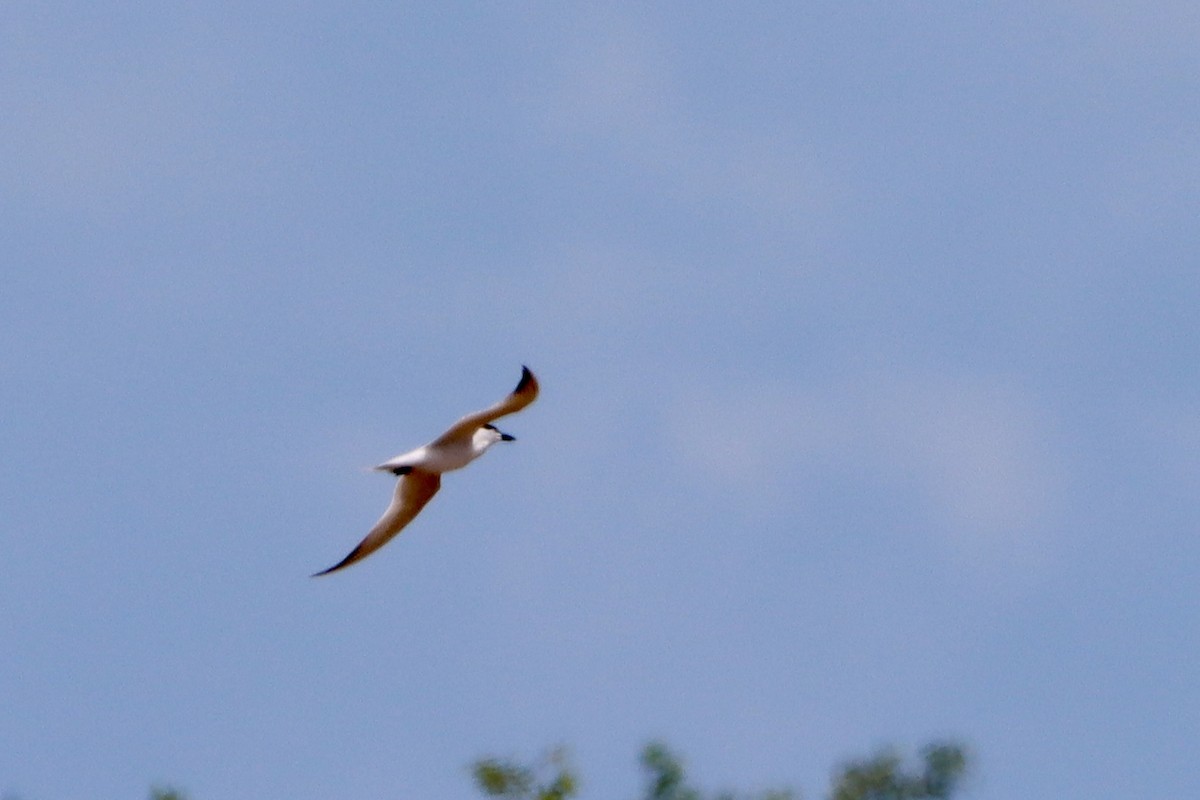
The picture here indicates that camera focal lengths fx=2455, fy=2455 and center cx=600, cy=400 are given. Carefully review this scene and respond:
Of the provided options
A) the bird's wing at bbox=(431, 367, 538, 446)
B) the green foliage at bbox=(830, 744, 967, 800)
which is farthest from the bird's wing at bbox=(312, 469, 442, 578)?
the green foliage at bbox=(830, 744, 967, 800)

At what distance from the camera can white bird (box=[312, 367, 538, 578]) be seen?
19.5 meters

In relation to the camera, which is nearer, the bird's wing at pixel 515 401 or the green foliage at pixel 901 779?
the bird's wing at pixel 515 401

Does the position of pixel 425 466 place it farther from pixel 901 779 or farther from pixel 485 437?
pixel 901 779

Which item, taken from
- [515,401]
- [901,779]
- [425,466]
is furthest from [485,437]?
[901,779]

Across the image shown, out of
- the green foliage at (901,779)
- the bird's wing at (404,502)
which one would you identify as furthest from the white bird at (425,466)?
the green foliage at (901,779)

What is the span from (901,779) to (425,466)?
14.3m

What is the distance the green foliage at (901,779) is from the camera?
105 feet

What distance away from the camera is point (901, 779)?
106ft

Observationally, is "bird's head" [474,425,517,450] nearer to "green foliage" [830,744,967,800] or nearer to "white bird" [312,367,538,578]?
"white bird" [312,367,538,578]

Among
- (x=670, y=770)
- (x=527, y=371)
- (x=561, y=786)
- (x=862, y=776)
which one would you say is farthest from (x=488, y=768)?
(x=862, y=776)

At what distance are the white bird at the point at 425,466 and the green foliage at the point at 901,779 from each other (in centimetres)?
1291

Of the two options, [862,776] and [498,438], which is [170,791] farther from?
[862,776]

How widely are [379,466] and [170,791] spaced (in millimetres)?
7380

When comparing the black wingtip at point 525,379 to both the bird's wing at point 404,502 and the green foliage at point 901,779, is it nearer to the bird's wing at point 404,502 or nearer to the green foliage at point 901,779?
the bird's wing at point 404,502
